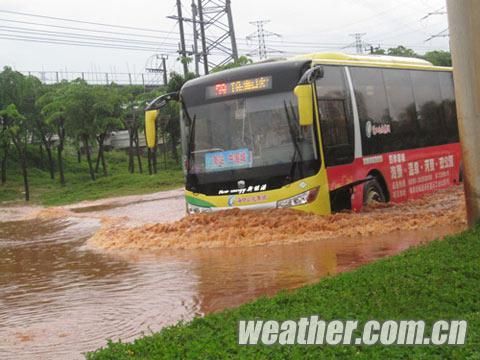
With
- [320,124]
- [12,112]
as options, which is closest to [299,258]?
[320,124]

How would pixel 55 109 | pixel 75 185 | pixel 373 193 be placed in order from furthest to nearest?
pixel 75 185 < pixel 55 109 < pixel 373 193

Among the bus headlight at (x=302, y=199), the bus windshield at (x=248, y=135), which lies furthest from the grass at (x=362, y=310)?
the bus windshield at (x=248, y=135)

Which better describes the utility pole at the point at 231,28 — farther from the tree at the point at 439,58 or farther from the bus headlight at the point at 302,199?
the bus headlight at the point at 302,199

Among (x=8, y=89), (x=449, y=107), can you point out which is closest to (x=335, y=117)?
(x=449, y=107)

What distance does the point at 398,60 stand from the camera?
15328mm

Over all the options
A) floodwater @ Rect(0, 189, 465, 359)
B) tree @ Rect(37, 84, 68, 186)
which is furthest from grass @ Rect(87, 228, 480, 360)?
tree @ Rect(37, 84, 68, 186)

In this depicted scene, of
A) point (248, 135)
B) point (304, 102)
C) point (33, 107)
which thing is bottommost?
point (248, 135)

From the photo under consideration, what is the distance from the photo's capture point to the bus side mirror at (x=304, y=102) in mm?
10641

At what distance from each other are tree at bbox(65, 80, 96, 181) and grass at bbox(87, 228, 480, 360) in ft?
104

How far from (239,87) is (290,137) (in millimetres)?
1268

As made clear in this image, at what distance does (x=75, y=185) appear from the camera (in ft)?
127

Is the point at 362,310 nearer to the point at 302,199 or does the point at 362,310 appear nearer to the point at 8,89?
the point at 302,199

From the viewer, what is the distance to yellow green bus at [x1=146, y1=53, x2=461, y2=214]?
11383mm

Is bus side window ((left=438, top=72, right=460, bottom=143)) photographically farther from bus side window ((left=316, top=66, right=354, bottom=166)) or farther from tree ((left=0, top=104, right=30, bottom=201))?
tree ((left=0, top=104, right=30, bottom=201))
